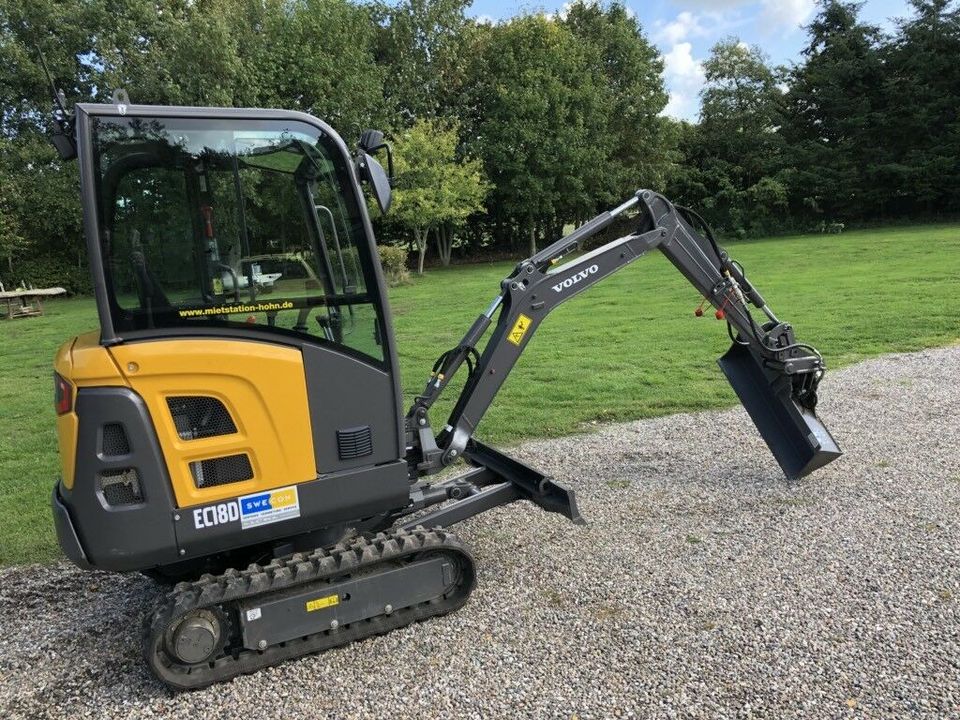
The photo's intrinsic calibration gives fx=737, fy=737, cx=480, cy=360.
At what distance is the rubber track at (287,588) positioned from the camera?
350cm

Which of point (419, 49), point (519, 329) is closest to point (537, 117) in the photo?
point (419, 49)

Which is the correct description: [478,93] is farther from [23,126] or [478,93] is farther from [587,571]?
[587,571]

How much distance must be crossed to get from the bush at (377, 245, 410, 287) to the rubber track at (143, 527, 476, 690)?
21.2 m

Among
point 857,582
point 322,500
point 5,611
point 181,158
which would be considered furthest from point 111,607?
point 857,582

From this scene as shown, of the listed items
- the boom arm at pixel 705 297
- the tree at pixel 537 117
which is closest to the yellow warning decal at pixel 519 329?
the boom arm at pixel 705 297

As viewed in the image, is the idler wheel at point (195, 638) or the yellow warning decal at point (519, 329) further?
the yellow warning decal at point (519, 329)

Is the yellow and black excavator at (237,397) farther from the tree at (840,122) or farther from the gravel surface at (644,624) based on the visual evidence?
the tree at (840,122)

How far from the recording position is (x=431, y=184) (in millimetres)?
29516

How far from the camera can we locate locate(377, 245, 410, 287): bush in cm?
2492

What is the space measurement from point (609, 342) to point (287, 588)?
958 centimetres

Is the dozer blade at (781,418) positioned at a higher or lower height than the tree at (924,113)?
lower

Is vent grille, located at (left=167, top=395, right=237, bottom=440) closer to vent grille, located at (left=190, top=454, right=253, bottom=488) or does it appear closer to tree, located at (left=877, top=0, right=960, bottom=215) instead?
vent grille, located at (left=190, top=454, right=253, bottom=488)

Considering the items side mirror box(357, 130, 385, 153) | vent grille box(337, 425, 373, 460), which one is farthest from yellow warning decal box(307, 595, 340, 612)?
side mirror box(357, 130, 385, 153)

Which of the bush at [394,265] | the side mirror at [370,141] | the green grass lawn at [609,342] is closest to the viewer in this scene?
the side mirror at [370,141]
